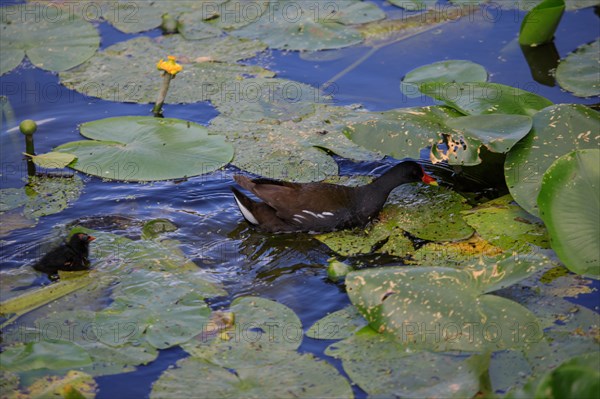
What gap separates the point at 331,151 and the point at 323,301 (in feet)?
5.74

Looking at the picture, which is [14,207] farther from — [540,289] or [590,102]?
[590,102]

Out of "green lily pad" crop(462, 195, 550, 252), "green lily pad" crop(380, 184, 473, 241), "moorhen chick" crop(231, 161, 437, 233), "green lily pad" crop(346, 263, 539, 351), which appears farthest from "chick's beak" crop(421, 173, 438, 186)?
"green lily pad" crop(346, 263, 539, 351)

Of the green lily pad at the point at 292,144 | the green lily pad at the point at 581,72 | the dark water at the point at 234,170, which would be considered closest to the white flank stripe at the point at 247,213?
Result: the dark water at the point at 234,170

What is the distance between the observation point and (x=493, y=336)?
428 cm

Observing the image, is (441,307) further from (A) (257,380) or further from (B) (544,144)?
(B) (544,144)

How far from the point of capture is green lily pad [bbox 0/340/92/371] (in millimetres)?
4141

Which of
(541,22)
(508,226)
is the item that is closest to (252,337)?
(508,226)

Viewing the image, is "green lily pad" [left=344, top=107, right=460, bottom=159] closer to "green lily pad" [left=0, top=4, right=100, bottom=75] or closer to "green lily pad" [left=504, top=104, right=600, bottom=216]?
"green lily pad" [left=504, top=104, right=600, bottom=216]

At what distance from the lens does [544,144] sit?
554 centimetres

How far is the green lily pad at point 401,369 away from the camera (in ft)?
13.1

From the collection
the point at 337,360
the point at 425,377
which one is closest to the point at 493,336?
the point at 425,377

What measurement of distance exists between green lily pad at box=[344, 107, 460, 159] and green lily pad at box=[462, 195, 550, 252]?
1.96 ft

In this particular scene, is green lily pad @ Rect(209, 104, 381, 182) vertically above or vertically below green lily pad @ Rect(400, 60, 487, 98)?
below

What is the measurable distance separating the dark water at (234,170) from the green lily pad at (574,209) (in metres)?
0.29
